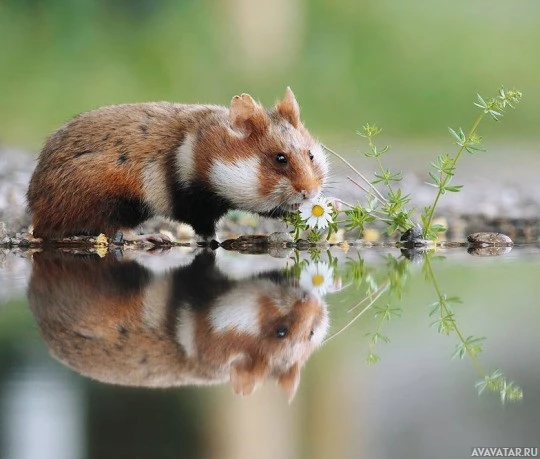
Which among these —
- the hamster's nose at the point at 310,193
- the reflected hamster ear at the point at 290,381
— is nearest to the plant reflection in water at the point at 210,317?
the reflected hamster ear at the point at 290,381

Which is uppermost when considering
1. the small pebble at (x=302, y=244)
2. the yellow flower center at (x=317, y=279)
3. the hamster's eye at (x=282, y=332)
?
the small pebble at (x=302, y=244)

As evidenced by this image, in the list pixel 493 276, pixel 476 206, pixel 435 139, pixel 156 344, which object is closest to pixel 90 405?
pixel 156 344

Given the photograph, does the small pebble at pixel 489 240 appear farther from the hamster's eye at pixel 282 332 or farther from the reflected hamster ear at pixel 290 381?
the reflected hamster ear at pixel 290 381

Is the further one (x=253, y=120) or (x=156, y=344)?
(x=253, y=120)

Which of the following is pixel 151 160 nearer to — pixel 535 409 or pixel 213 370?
pixel 213 370

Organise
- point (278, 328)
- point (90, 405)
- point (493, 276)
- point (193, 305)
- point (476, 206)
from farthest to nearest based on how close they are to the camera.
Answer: point (476, 206) → point (493, 276) → point (193, 305) → point (278, 328) → point (90, 405)

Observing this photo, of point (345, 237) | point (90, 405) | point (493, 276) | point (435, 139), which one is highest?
point (435, 139)

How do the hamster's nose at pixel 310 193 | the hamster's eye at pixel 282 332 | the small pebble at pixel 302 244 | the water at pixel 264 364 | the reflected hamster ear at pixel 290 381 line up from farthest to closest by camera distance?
the small pebble at pixel 302 244 → the hamster's nose at pixel 310 193 → the hamster's eye at pixel 282 332 → the reflected hamster ear at pixel 290 381 → the water at pixel 264 364
